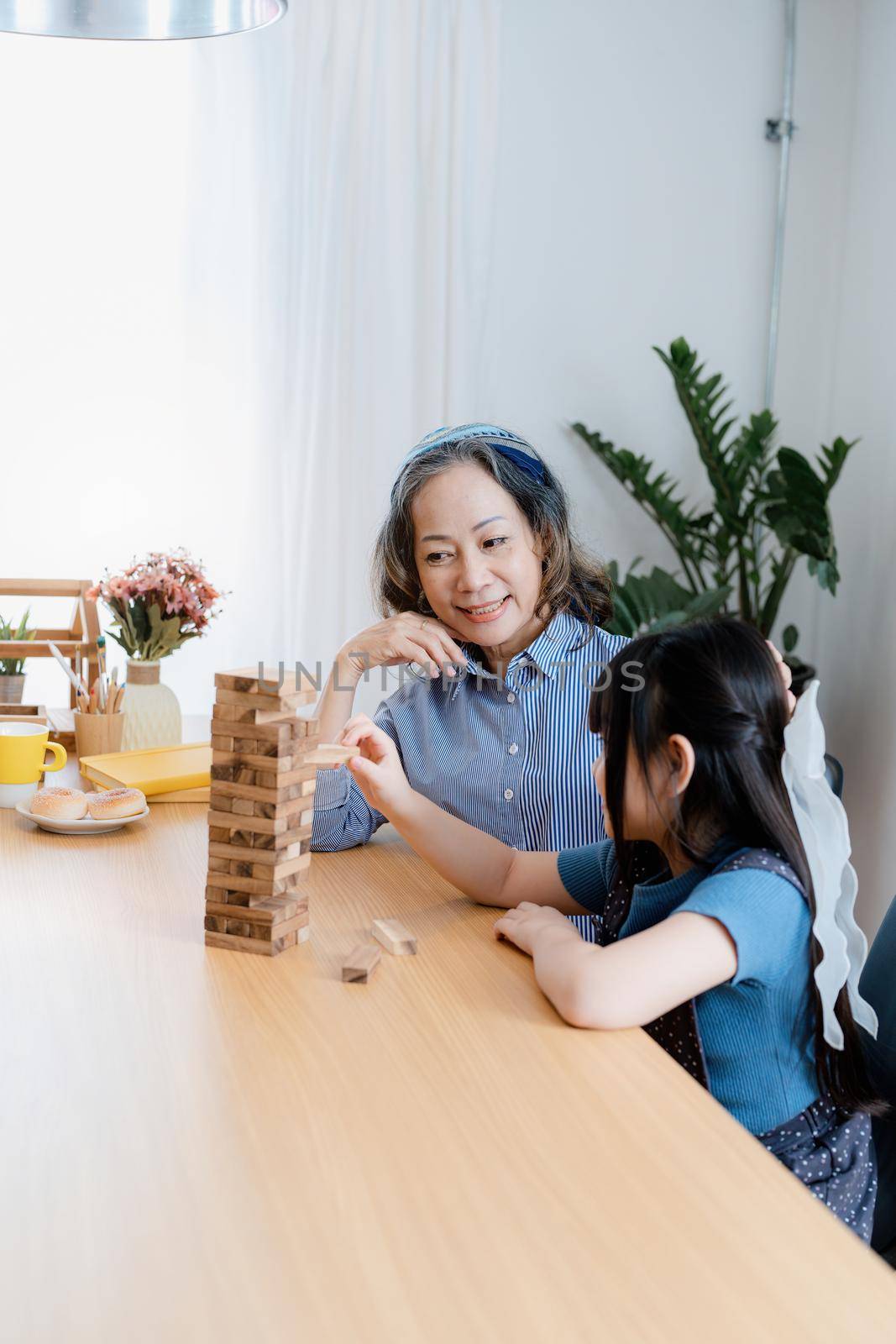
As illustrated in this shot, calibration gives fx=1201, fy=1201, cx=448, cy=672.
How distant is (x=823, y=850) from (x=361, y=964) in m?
0.43

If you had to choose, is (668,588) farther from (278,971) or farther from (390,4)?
(278,971)

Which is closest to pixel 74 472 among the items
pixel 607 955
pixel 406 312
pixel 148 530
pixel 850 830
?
pixel 148 530

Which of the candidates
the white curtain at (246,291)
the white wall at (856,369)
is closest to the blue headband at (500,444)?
the white curtain at (246,291)

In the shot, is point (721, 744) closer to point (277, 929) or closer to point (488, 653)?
→ point (277, 929)

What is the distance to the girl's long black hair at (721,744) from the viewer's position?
1119 millimetres

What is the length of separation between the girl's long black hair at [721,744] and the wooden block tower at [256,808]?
31 cm

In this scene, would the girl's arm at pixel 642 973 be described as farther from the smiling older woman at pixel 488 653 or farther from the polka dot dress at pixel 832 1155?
the smiling older woman at pixel 488 653

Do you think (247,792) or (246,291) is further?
(246,291)

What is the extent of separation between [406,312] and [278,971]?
2302 millimetres

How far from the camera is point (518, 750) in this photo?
162cm

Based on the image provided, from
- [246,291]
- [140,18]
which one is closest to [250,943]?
[140,18]

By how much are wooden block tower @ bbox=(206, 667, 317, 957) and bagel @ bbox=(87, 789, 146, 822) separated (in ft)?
1.35

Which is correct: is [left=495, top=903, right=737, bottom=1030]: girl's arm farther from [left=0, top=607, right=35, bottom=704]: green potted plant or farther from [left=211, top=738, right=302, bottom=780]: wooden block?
[left=0, top=607, right=35, bottom=704]: green potted plant

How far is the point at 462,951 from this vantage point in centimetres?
117
